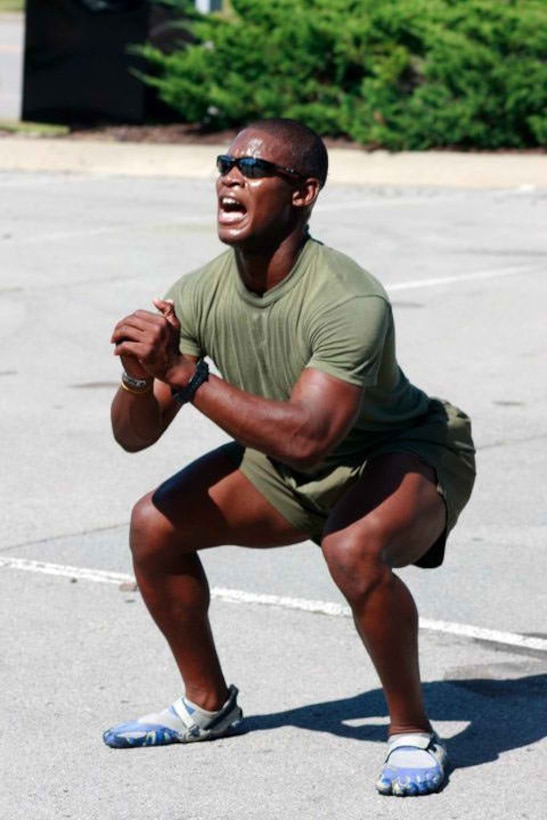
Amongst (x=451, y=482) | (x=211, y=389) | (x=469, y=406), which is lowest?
(x=469, y=406)

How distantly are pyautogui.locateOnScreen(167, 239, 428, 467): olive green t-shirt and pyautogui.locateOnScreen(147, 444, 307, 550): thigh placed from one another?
236mm

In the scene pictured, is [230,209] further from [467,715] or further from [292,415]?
[467,715]

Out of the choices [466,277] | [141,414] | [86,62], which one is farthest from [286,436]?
[86,62]

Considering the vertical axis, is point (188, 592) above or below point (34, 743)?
above

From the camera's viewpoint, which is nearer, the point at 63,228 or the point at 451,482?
the point at 451,482

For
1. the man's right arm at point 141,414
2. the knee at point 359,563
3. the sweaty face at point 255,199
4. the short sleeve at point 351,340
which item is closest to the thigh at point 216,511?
the man's right arm at point 141,414

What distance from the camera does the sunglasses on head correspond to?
14.4ft

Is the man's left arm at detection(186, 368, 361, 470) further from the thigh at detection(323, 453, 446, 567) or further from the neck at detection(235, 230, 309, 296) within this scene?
the neck at detection(235, 230, 309, 296)

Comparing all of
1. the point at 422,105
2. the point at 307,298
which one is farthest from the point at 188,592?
the point at 422,105

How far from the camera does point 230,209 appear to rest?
446 cm

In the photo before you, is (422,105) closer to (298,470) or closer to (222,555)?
(222,555)

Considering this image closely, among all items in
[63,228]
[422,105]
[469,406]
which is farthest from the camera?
[422,105]

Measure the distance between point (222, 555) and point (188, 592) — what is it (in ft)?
6.09

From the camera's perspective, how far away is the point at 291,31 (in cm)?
2209
